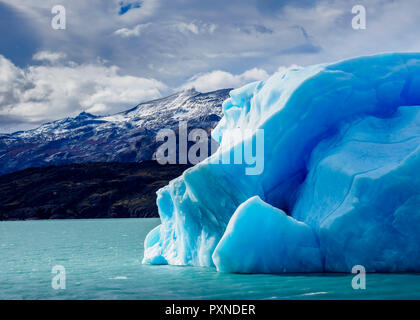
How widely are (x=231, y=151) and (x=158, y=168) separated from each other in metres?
97.5

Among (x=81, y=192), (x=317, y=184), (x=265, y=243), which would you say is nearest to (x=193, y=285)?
(x=265, y=243)

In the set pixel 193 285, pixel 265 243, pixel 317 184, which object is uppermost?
pixel 317 184

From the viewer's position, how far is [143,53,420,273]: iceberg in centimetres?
1083

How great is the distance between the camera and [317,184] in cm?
1198

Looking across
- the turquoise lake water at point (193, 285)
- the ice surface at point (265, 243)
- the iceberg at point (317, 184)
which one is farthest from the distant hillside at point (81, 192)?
the ice surface at point (265, 243)

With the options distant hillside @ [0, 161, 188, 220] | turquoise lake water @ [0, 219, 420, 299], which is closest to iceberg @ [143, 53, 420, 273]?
turquoise lake water @ [0, 219, 420, 299]

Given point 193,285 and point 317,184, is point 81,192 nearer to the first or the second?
point 317,184

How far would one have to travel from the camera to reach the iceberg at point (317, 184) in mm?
10828

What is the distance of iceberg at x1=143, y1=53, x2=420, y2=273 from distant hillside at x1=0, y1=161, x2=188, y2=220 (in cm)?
7555

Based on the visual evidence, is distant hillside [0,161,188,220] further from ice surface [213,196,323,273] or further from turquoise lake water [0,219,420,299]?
ice surface [213,196,323,273]

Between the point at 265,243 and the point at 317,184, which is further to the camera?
the point at 317,184

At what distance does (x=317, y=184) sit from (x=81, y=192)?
280ft

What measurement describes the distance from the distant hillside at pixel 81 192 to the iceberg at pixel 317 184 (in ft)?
248
